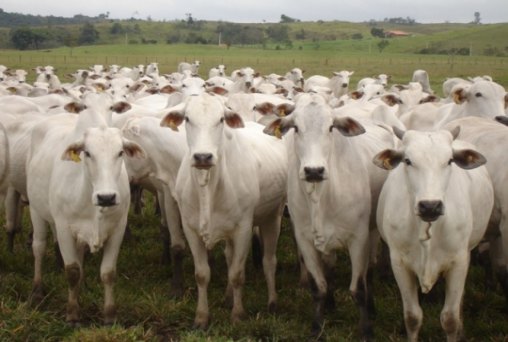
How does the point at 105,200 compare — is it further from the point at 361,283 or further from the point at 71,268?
the point at 361,283

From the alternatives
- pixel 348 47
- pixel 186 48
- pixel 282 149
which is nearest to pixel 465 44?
pixel 348 47

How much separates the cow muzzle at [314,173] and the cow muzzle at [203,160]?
826mm

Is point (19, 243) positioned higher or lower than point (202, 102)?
lower

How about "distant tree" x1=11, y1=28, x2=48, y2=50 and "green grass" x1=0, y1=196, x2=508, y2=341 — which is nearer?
"green grass" x1=0, y1=196, x2=508, y2=341

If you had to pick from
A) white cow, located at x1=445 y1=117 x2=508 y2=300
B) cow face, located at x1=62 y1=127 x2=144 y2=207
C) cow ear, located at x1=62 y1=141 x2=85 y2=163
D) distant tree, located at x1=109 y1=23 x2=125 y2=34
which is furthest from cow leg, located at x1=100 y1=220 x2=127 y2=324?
distant tree, located at x1=109 y1=23 x2=125 y2=34

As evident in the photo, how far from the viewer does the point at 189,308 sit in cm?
654

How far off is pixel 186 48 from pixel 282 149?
210ft

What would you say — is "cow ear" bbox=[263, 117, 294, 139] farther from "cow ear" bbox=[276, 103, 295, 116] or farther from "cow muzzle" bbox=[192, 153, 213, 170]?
"cow muzzle" bbox=[192, 153, 213, 170]

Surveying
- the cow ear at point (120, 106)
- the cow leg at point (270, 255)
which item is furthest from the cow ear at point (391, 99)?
the cow ear at point (120, 106)

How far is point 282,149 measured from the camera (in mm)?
7641

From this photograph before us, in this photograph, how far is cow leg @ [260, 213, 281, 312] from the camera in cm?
678

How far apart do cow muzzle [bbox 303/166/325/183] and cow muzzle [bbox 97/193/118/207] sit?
1.66 meters

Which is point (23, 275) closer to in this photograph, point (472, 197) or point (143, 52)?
point (472, 197)

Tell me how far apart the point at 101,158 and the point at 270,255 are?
7.43 feet
